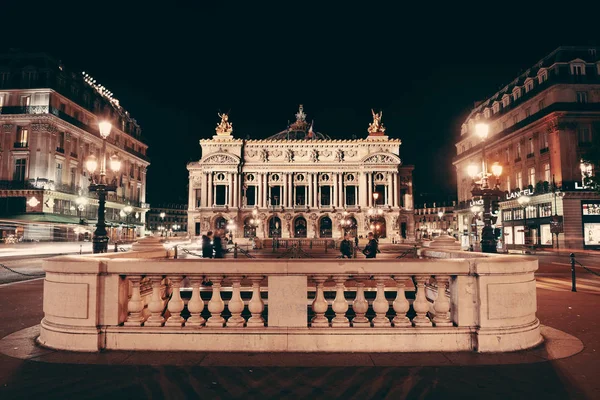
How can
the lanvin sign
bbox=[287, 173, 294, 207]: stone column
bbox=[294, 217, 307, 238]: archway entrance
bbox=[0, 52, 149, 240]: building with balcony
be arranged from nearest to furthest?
bbox=[0, 52, 149, 240]: building with balcony
the lanvin sign
bbox=[287, 173, 294, 207]: stone column
bbox=[294, 217, 307, 238]: archway entrance

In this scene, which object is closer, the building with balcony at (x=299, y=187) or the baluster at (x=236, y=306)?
the baluster at (x=236, y=306)

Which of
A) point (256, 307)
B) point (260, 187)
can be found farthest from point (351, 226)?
point (256, 307)

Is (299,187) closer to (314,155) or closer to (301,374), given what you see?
(314,155)

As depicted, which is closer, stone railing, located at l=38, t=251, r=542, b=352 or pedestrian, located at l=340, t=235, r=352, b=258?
stone railing, located at l=38, t=251, r=542, b=352

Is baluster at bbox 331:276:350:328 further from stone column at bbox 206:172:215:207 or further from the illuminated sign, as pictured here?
stone column at bbox 206:172:215:207

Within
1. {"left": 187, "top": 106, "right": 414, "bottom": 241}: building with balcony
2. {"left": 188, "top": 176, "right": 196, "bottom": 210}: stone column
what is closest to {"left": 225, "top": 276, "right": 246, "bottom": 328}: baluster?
{"left": 187, "top": 106, "right": 414, "bottom": 241}: building with balcony

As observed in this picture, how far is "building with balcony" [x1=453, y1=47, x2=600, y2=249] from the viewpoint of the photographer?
44.2 m

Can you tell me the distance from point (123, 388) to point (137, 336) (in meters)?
1.29

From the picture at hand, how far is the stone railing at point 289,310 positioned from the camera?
5.87 metres

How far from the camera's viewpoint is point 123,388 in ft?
15.4

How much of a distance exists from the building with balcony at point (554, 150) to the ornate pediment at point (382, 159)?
919 inches

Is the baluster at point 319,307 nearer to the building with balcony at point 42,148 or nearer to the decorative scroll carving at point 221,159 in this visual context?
the building with balcony at point 42,148

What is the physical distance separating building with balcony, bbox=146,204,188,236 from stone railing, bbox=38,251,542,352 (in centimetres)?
11944

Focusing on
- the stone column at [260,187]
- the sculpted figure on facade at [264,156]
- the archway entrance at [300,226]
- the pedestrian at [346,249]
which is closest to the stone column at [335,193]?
the archway entrance at [300,226]
